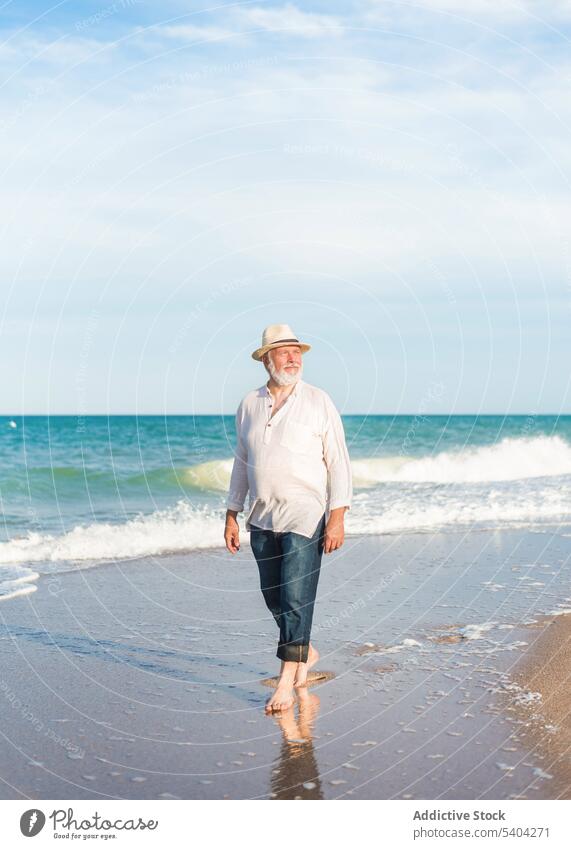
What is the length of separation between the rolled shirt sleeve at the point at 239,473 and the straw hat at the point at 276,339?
1.27ft

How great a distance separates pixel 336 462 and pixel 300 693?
1494 mm

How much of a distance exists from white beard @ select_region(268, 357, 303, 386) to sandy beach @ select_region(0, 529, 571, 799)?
198 centimetres

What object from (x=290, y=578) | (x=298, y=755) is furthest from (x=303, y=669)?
(x=298, y=755)

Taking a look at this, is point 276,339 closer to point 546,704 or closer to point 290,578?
point 290,578

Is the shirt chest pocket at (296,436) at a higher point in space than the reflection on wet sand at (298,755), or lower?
higher

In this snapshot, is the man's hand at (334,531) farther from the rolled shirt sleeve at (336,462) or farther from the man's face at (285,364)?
the man's face at (285,364)

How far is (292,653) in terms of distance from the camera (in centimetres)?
544

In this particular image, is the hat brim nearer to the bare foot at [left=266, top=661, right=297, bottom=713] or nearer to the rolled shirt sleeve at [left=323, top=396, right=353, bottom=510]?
the rolled shirt sleeve at [left=323, top=396, right=353, bottom=510]

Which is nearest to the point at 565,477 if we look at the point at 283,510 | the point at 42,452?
the point at 283,510

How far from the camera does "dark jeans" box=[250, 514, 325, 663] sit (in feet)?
17.6

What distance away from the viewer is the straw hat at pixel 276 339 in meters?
5.50

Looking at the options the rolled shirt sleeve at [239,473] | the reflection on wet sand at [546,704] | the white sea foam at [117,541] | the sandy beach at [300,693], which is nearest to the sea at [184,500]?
the white sea foam at [117,541]

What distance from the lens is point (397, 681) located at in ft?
19.2

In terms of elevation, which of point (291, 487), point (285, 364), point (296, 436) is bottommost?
point (291, 487)
